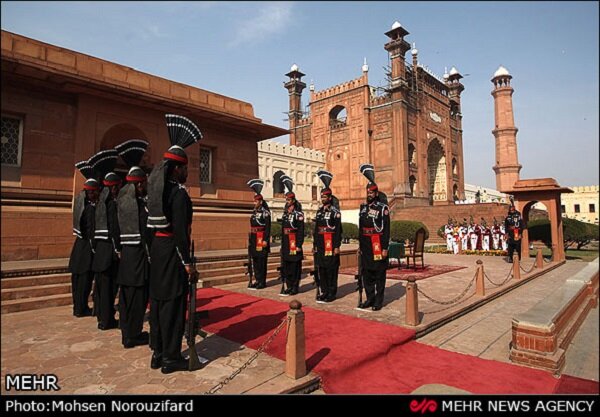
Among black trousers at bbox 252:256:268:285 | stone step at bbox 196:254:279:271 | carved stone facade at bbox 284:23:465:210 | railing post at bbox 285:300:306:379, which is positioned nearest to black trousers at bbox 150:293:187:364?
railing post at bbox 285:300:306:379

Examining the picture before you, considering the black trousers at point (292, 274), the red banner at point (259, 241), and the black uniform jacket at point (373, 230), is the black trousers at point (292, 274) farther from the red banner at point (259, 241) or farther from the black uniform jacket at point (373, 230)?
the black uniform jacket at point (373, 230)

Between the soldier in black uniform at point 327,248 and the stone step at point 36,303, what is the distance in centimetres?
497

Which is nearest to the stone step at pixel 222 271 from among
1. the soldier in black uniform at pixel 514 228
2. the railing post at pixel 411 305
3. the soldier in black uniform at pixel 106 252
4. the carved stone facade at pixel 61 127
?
the carved stone facade at pixel 61 127

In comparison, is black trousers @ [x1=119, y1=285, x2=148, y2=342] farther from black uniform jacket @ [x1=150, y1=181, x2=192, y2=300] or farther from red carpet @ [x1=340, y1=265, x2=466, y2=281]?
red carpet @ [x1=340, y1=265, x2=466, y2=281]

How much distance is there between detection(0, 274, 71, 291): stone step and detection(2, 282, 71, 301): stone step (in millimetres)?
88

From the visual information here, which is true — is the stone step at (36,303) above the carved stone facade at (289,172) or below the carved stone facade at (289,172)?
below

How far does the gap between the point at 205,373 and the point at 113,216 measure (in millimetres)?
3051

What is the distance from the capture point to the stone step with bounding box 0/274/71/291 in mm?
6008

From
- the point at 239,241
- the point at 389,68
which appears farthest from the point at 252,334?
the point at 389,68

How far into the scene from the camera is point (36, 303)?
6070 mm

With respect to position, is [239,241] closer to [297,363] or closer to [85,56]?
[85,56]

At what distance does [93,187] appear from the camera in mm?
5832

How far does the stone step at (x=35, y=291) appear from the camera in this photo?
5.89 metres

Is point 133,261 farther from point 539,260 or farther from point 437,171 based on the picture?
point 437,171
